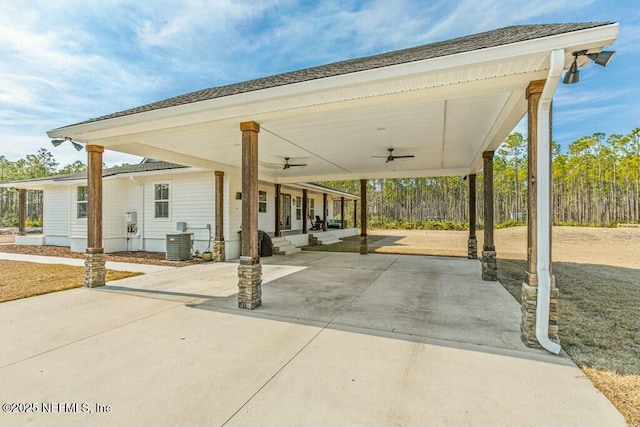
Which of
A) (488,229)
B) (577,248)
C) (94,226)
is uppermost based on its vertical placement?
(94,226)

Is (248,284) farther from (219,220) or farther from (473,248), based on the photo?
(473,248)

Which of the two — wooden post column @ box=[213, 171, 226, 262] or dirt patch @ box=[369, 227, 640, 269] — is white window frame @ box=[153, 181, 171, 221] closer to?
wooden post column @ box=[213, 171, 226, 262]

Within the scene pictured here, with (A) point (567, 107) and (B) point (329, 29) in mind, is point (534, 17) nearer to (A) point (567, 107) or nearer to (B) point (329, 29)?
(B) point (329, 29)

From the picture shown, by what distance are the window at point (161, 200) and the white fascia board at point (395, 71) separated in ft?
21.2

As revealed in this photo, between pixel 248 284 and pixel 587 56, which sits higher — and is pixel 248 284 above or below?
below

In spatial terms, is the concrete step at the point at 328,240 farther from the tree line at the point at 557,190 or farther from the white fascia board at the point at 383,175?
the tree line at the point at 557,190

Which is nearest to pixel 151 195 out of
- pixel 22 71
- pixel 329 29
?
pixel 22 71

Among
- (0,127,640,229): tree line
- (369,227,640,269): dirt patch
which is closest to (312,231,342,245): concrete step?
(369,227,640,269): dirt patch

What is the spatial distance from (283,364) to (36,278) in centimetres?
749

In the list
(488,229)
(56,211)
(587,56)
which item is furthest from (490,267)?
(56,211)

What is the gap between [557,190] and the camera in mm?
33156

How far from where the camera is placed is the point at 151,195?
1192 cm

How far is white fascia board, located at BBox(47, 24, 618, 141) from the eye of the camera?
9.51ft

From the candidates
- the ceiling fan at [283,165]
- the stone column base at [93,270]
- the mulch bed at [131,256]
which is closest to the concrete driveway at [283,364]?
the stone column base at [93,270]
